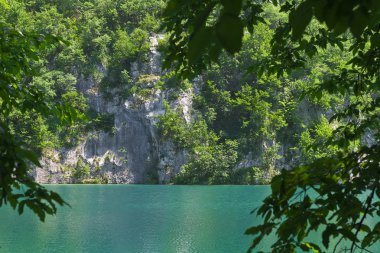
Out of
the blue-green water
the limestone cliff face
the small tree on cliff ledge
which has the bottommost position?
the blue-green water

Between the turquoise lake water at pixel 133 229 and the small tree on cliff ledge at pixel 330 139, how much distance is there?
8520 mm

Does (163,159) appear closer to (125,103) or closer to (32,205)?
(125,103)

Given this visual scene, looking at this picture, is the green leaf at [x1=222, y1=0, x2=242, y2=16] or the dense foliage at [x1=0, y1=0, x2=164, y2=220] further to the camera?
the dense foliage at [x1=0, y1=0, x2=164, y2=220]

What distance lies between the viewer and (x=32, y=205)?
161cm

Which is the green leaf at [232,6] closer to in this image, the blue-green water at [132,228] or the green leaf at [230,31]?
the green leaf at [230,31]

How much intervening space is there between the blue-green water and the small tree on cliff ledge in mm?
8876

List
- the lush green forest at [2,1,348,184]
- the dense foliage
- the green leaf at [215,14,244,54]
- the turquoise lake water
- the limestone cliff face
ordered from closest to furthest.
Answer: the green leaf at [215,14,244,54] < the turquoise lake water < the dense foliage < the limestone cliff face < the lush green forest at [2,1,348,184]

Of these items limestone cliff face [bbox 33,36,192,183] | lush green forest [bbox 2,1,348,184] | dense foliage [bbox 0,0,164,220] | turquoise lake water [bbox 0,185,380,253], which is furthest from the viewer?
lush green forest [bbox 2,1,348,184]

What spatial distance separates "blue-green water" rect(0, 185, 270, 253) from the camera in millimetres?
11923

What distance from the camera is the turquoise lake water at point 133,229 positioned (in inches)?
468

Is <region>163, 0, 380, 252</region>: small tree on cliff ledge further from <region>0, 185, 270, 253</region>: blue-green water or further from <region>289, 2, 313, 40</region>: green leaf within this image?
<region>0, 185, 270, 253</region>: blue-green water

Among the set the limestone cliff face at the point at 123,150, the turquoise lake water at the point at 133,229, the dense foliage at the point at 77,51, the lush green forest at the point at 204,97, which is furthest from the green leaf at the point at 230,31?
the limestone cliff face at the point at 123,150

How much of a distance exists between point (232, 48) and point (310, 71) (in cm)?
4218

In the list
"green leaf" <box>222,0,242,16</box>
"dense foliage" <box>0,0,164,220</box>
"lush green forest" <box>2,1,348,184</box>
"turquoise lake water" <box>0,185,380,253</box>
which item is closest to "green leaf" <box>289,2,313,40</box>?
"green leaf" <box>222,0,242,16</box>
